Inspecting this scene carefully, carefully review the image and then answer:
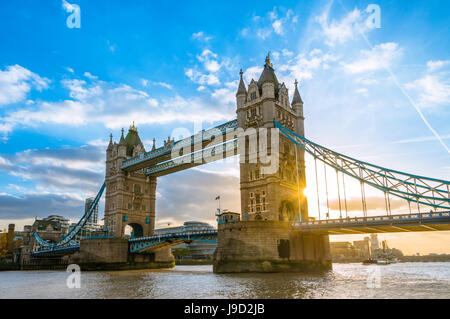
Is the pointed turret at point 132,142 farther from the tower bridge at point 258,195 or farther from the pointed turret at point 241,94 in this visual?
the pointed turret at point 241,94

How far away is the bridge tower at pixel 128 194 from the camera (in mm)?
73438

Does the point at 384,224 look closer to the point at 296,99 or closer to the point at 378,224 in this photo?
the point at 378,224

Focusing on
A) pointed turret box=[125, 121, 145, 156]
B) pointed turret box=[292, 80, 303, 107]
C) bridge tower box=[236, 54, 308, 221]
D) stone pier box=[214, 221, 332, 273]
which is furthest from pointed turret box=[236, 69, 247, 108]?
pointed turret box=[125, 121, 145, 156]

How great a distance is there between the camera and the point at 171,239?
197 ft

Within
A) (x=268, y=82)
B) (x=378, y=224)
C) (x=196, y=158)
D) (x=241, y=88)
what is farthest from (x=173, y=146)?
(x=378, y=224)

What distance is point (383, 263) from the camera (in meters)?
98.6

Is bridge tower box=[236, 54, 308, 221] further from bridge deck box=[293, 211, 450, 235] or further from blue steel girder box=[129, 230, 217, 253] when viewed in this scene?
blue steel girder box=[129, 230, 217, 253]

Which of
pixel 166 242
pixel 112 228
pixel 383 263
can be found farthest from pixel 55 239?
pixel 383 263

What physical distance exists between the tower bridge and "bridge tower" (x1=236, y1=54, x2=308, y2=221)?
0.46 ft

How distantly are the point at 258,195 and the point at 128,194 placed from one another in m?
35.6

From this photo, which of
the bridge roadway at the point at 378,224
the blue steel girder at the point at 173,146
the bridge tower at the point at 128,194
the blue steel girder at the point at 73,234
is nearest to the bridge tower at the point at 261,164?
the blue steel girder at the point at 173,146

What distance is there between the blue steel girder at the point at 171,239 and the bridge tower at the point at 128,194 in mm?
7116

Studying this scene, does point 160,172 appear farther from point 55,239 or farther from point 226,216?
point 55,239
